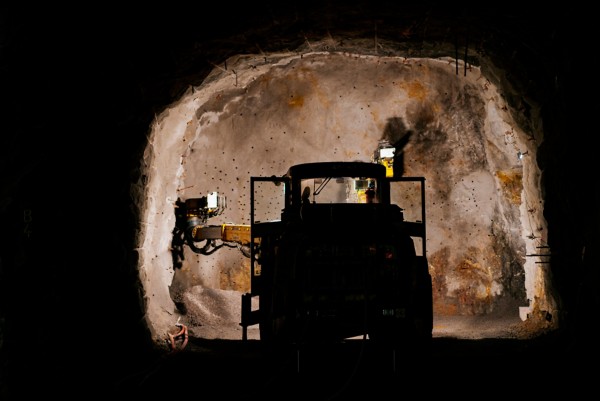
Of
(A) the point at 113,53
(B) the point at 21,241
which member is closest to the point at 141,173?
(A) the point at 113,53

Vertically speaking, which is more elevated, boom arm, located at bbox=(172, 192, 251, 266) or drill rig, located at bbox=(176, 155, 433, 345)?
boom arm, located at bbox=(172, 192, 251, 266)

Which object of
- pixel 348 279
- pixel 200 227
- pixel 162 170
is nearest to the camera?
pixel 348 279

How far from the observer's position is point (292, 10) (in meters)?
7.52

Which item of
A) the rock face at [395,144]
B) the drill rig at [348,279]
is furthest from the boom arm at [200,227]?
the drill rig at [348,279]

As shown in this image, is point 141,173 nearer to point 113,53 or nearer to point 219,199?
point 113,53

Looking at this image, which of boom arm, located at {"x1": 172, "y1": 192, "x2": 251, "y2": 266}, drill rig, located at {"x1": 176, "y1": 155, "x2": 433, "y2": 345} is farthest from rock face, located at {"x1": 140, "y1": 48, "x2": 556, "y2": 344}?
drill rig, located at {"x1": 176, "y1": 155, "x2": 433, "y2": 345}

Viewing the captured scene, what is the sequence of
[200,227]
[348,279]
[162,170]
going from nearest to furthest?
[348,279]
[162,170]
[200,227]

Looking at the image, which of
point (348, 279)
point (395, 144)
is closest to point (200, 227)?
point (395, 144)

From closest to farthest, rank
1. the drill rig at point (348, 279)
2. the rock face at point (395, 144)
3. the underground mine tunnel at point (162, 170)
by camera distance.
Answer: the underground mine tunnel at point (162, 170)
the drill rig at point (348, 279)
the rock face at point (395, 144)

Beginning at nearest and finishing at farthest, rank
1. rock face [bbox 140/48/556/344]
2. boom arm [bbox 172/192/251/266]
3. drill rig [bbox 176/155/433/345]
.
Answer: drill rig [bbox 176/155/433/345], boom arm [bbox 172/192/251/266], rock face [bbox 140/48/556/344]

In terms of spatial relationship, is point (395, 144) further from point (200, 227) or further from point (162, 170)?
point (162, 170)

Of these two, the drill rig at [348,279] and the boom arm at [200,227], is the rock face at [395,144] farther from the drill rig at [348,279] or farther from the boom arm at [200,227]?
the drill rig at [348,279]

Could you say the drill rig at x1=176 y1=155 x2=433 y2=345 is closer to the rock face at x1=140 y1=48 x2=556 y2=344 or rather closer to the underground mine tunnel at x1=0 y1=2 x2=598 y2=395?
the underground mine tunnel at x1=0 y1=2 x2=598 y2=395

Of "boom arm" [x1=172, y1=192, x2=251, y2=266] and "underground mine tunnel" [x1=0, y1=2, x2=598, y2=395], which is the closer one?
"underground mine tunnel" [x1=0, y1=2, x2=598, y2=395]
